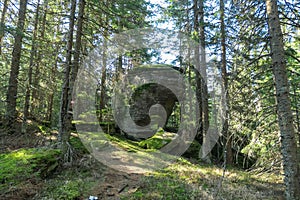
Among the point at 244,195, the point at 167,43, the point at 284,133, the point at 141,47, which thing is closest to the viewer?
the point at 284,133

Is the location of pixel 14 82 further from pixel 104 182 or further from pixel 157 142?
pixel 157 142

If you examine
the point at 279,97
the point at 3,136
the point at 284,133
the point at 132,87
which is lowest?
the point at 3,136

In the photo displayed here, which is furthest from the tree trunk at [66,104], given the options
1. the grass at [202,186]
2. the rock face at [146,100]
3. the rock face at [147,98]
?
the rock face at [146,100]

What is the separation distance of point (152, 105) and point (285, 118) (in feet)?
38.6

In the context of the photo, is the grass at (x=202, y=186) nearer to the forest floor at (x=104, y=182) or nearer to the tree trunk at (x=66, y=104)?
the forest floor at (x=104, y=182)

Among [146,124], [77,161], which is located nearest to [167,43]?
[146,124]

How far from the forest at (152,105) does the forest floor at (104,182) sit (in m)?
0.03

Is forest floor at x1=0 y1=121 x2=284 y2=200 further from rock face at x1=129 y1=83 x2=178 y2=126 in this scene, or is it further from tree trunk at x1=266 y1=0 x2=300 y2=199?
rock face at x1=129 y1=83 x2=178 y2=126

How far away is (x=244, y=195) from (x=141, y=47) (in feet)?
31.0

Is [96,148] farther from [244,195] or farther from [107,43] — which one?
[244,195]

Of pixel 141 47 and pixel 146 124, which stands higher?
pixel 141 47

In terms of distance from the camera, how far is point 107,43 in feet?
32.6

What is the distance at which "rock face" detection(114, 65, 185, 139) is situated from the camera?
15.2 meters

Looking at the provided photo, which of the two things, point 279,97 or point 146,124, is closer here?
point 279,97
